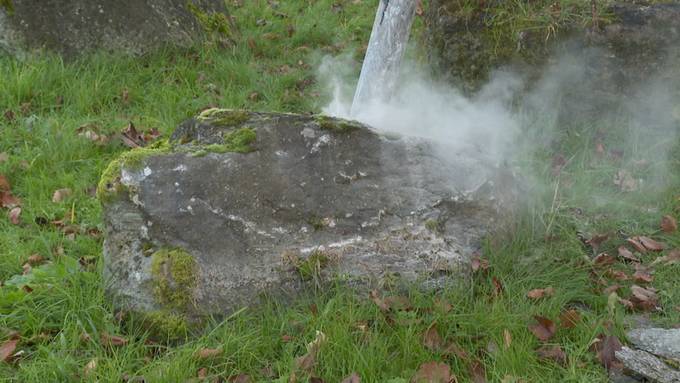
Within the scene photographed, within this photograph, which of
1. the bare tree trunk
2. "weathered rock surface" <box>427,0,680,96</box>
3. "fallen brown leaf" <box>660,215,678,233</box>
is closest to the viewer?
"fallen brown leaf" <box>660,215,678,233</box>

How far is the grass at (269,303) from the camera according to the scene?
3080 millimetres

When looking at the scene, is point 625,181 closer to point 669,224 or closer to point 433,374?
point 669,224

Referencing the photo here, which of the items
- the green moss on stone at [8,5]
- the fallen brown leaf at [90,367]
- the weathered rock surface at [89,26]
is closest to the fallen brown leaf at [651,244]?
the fallen brown leaf at [90,367]

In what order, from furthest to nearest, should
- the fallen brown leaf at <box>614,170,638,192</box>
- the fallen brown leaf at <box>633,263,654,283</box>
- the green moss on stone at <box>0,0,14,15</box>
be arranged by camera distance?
1. the green moss on stone at <box>0,0,14,15</box>
2. the fallen brown leaf at <box>614,170,638,192</box>
3. the fallen brown leaf at <box>633,263,654,283</box>

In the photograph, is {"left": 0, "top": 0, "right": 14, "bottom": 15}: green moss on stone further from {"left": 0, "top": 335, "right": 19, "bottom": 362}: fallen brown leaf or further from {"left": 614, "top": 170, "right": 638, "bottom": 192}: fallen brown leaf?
{"left": 614, "top": 170, "right": 638, "bottom": 192}: fallen brown leaf

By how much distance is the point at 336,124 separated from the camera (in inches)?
153

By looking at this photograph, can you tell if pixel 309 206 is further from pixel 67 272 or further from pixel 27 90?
pixel 27 90

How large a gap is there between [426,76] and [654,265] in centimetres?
254

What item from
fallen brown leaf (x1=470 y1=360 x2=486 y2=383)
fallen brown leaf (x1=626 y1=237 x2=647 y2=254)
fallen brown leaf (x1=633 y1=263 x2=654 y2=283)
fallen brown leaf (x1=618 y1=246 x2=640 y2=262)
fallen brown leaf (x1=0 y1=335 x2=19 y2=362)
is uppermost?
fallen brown leaf (x1=626 y1=237 x2=647 y2=254)

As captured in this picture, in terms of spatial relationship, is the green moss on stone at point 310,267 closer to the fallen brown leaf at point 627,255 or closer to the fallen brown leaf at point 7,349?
the fallen brown leaf at point 7,349

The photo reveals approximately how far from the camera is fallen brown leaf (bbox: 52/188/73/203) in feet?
15.3

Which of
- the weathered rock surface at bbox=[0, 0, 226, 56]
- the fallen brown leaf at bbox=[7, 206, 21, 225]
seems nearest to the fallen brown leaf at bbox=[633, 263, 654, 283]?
the fallen brown leaf at bbox=[7, 206, 21, 225]

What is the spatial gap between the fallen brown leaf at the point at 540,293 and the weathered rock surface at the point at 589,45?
7.62 ft

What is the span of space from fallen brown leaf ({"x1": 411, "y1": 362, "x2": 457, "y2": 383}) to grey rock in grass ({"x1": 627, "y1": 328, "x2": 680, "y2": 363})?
0.90 metres
